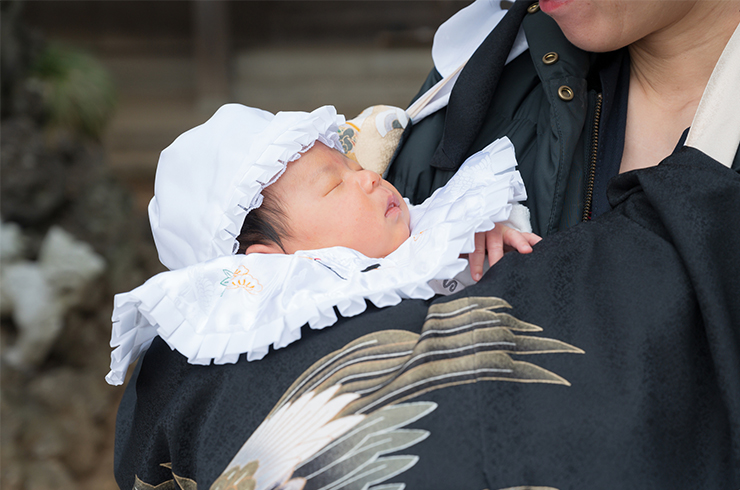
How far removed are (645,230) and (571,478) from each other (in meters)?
0.32

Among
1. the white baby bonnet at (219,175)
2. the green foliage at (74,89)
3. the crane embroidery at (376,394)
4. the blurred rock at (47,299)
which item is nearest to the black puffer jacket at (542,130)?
the white baby bonnet at (219,175)

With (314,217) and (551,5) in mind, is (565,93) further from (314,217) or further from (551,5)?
(314,217)

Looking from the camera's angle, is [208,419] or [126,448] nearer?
[208,419]

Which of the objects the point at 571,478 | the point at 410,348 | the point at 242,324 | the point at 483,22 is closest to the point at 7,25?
the point at 483,22

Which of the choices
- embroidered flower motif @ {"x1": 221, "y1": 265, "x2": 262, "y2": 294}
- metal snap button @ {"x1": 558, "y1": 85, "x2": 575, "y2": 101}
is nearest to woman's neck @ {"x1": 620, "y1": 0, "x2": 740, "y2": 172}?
metal snap button @ {"x1": 558, "y1": 85, "x2": 575, "y2": 101}

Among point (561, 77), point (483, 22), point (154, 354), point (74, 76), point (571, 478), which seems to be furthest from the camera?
point (74, 76)

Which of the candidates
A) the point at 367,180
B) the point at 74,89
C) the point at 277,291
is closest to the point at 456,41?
the point at 367,180

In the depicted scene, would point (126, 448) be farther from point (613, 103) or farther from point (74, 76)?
point (74, 76)

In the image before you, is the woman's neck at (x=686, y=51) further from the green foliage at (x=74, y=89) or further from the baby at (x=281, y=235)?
the green foliage at (x=74, y=89)

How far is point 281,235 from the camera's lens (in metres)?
1.05

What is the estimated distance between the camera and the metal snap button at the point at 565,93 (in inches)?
41.1

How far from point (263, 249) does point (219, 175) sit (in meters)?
0.15

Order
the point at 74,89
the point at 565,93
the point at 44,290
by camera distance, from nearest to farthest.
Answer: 1. the point at 565,93
2. the point at 44,290
3. the point at 74,89

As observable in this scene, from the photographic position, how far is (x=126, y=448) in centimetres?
96
